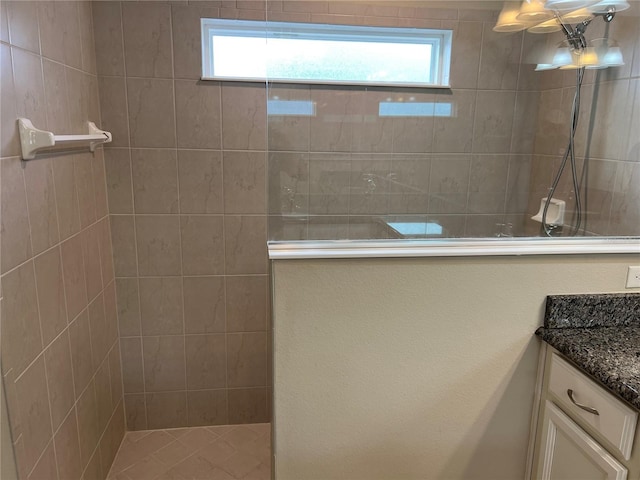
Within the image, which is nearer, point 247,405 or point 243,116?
point 243,116

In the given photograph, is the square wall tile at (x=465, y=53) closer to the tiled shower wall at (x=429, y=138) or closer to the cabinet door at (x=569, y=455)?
the tiled shower wall at (x=429, y=138)

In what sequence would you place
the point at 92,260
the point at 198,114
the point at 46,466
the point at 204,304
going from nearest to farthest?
the point at 46,466
the point at 92,260
the point at 198,114
the point at 204,304

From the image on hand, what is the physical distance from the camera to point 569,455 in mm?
1364

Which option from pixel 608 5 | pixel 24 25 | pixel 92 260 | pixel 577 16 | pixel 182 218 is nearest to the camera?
pixel 24 25

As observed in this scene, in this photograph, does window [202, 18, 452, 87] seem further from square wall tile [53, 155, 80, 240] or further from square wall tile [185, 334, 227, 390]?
square wall tile [185, 334, 227, 390]

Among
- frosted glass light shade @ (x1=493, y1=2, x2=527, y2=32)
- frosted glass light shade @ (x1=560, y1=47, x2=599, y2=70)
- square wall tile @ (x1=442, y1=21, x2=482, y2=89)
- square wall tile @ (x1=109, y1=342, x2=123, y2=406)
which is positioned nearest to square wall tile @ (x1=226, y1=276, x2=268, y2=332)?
square wall tile @ (x1=109, y1=342, x2=123, y2=406)

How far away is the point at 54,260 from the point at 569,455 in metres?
1.84

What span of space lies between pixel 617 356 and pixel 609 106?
1.11 m

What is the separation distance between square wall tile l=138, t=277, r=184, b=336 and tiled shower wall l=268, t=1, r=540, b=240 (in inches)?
44.2

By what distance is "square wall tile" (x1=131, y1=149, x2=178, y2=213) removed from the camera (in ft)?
7.36

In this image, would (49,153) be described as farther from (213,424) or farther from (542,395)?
(542,395)

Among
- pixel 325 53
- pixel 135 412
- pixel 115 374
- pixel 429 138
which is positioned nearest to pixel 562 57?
pixel 429 138

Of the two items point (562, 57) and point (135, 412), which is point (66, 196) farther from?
point (562, 57)

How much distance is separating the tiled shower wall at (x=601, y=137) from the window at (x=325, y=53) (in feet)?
1.72
